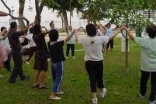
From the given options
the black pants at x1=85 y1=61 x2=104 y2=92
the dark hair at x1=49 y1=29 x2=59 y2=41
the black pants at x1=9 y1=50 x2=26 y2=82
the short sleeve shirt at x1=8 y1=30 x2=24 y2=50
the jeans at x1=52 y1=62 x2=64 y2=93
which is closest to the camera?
the black pants at x1=85 y1=61 x2=104 y2=92

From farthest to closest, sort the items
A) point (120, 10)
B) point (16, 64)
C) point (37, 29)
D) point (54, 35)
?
point (120, 10) → point (16, 64) → point (37, 29) → point (54, 35)

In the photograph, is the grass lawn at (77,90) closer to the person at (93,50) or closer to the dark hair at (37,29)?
the person at (93,50)

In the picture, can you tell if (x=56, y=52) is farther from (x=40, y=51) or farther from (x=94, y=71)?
(x=40, y=51)

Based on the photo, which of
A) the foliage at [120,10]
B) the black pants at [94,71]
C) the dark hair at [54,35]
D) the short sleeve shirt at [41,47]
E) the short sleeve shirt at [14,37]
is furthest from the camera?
the foliage at [120,10]

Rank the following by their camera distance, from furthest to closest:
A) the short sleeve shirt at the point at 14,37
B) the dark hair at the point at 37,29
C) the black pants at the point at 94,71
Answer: the short sleeve shirt at the point at 14,37 < the dark hair at the point at 37,29 < the black pants at the point at 94,71

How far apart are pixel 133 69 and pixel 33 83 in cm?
412

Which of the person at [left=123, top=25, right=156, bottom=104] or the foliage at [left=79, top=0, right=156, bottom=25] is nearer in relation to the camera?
the person at [left=123, top=25, right=156, bottom=104]

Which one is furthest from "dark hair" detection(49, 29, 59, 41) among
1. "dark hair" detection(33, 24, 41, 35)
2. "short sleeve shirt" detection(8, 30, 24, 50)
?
"short sleeve shirt" detection(8, 30, 24, 50)

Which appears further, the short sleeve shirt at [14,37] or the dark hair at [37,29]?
the short sleeve shirt at [14,37]

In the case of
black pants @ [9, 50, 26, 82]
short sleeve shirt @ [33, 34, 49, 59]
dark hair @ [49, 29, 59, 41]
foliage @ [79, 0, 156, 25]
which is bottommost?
black pants @ [9, 50, 26, 82]

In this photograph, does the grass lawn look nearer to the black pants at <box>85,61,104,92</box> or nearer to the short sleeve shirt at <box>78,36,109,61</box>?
the black pants at <box>85,61,104,92</box>

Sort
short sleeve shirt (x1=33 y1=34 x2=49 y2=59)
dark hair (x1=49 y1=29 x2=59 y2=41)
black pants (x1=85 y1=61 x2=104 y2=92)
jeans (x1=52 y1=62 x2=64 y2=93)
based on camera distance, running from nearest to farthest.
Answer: black pants (x1=85 y1=61 x2=104 y2=92), dark hair (x1=49 y1=29 x2=59 y2=41), jeans (x1=52 y1=62 x2=64 y2=93), short sleeve shirt (x1=33 y1=34 x2=49 y2=59)

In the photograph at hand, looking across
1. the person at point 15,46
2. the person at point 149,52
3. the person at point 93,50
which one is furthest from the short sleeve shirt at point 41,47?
the person at point 149,52

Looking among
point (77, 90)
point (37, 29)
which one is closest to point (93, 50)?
point (77, 90)
